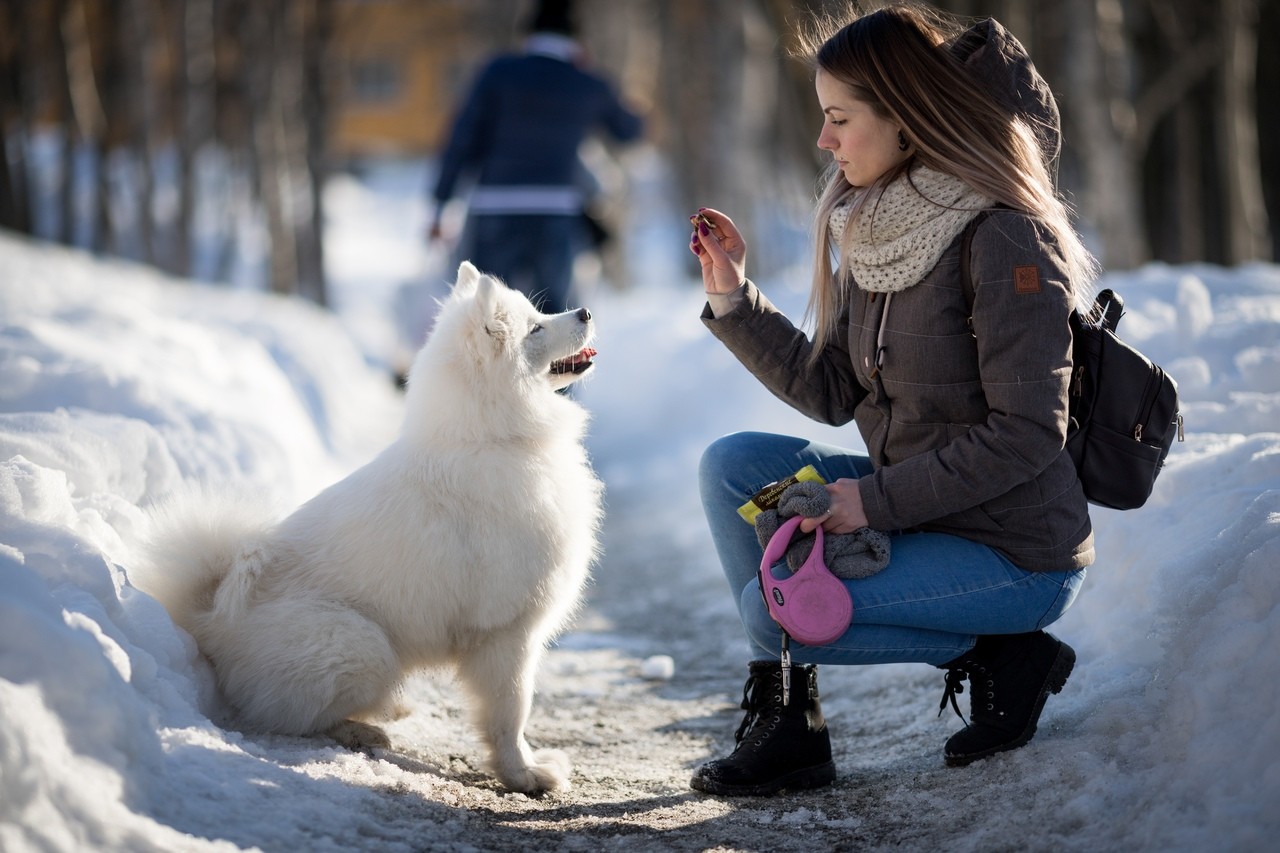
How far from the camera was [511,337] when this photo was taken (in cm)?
328

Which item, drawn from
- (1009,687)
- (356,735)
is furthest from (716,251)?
(356,735)

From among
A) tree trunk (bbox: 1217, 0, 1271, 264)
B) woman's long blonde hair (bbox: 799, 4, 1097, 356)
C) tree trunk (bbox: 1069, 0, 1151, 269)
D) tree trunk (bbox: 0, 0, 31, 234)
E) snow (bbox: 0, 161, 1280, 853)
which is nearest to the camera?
snow (bbox: 0, 161, 1280, 853)

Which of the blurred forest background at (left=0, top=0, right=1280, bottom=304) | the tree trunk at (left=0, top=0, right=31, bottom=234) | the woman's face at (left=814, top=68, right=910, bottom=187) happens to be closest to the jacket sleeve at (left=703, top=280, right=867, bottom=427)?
the woman's face at (left=814, top=68, right=910, bottom=187)

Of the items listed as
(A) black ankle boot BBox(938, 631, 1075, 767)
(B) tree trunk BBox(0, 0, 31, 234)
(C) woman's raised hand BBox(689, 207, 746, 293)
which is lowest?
(B) tree trunk BBox(0, 0, 31, 234)

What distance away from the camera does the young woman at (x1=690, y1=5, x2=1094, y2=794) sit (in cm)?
264

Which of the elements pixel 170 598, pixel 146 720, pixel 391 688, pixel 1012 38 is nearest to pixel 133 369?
pixel 170 598

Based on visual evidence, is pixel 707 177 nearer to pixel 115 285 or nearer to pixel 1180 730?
pixel 115 285

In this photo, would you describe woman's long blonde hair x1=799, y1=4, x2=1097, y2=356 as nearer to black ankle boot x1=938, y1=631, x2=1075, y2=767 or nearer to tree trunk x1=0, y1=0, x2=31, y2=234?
black ankle boot x1=938, y1=631, x2=1075, y2=767

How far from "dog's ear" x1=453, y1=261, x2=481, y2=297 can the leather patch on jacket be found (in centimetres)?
167

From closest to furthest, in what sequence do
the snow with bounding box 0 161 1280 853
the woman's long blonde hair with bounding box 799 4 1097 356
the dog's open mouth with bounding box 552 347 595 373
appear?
the snow with bounding box 0 161 1280 853 < the woman's long blonde hair with bounding box 799 4 1097 356 < the dog's open mouth with bounding box 552 347 595 373

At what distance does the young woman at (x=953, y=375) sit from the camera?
264 cm

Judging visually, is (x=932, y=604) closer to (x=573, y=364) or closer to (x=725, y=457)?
(x=725, y=457)

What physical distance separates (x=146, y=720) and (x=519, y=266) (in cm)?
476

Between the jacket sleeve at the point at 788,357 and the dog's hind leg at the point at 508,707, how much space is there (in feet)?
3.29
